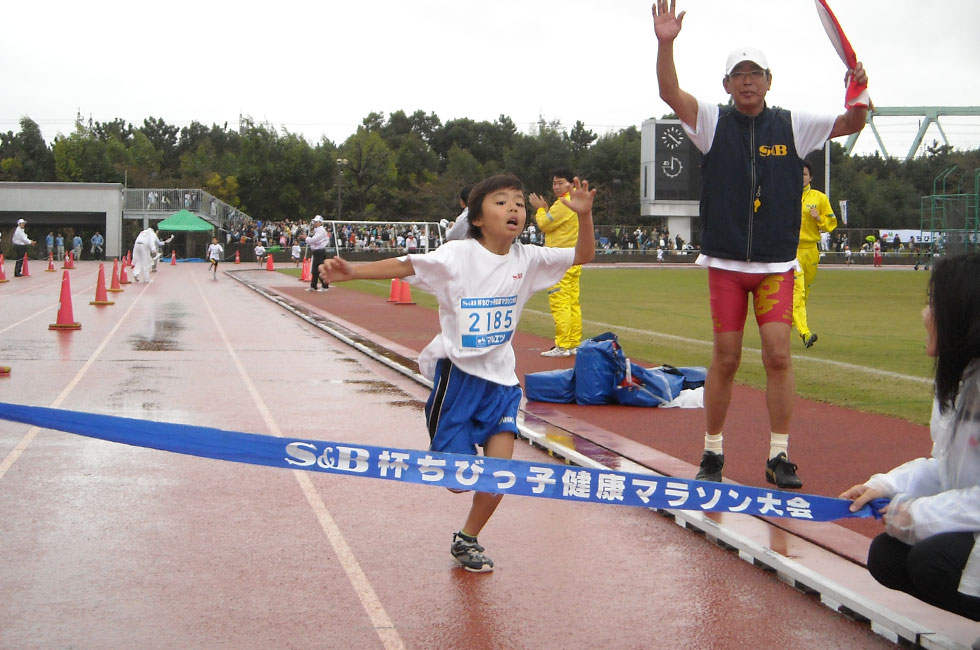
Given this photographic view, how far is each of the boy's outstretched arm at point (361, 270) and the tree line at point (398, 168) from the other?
244 feet

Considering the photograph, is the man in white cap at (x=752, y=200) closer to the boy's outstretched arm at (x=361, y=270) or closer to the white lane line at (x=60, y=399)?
the boy's outstretched arm at (x=361, y=270)

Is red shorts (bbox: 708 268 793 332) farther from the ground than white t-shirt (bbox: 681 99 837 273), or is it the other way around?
white t-shirt (bbox: 681 99 837 273)

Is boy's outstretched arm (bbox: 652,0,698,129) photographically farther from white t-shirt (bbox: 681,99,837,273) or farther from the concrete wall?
the concrete wall

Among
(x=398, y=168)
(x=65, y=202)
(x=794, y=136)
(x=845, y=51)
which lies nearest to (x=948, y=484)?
(x=845, y=51)

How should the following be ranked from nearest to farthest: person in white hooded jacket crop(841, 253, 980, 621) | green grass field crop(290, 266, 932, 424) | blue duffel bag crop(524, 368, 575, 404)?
person in white hooded jacket crop(841, 253, 980, 621) < blue duffel bag crop(524, 368, 575, 404) < green grass field crop(290, 266, 932, 424)

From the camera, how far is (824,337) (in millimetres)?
16094

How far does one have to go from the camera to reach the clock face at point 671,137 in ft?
202

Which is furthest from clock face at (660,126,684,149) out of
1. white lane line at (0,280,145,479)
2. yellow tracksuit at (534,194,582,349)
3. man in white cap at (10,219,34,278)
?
yellow tracksuit at (534,194,582,349)

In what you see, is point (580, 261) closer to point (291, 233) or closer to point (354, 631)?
point (354, 631)

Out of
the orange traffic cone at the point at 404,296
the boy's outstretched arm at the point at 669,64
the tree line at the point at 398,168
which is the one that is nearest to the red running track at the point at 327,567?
the boy's outstretched arm at the point at 669,64

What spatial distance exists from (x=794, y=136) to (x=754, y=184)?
36 cm

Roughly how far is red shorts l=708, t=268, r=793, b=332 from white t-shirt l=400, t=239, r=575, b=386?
155 centimetres

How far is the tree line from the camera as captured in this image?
289 feet

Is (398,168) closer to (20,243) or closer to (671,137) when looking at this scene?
(671,137)
